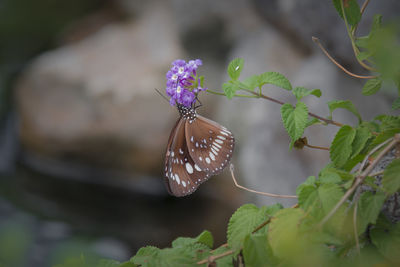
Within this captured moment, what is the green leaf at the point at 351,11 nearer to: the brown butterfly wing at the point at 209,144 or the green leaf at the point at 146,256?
the brown butterfly wing at the point at 209,144

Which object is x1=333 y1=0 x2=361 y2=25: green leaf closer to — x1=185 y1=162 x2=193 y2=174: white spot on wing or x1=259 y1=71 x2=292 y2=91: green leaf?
x1=259 y1=71 x2=292 y2=91: green leaf

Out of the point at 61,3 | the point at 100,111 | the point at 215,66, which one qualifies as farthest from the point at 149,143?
the point at 61,3

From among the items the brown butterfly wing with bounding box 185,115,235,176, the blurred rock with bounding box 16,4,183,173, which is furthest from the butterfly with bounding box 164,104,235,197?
the blurred rock with bounding box 16,4,183,173

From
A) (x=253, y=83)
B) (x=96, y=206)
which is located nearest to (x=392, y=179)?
(x=253, y=83)

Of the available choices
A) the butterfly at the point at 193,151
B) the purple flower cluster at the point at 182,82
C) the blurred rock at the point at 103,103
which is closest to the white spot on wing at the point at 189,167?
the butterfly at the point at 193,151

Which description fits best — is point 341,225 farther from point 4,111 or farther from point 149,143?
point 4,111
